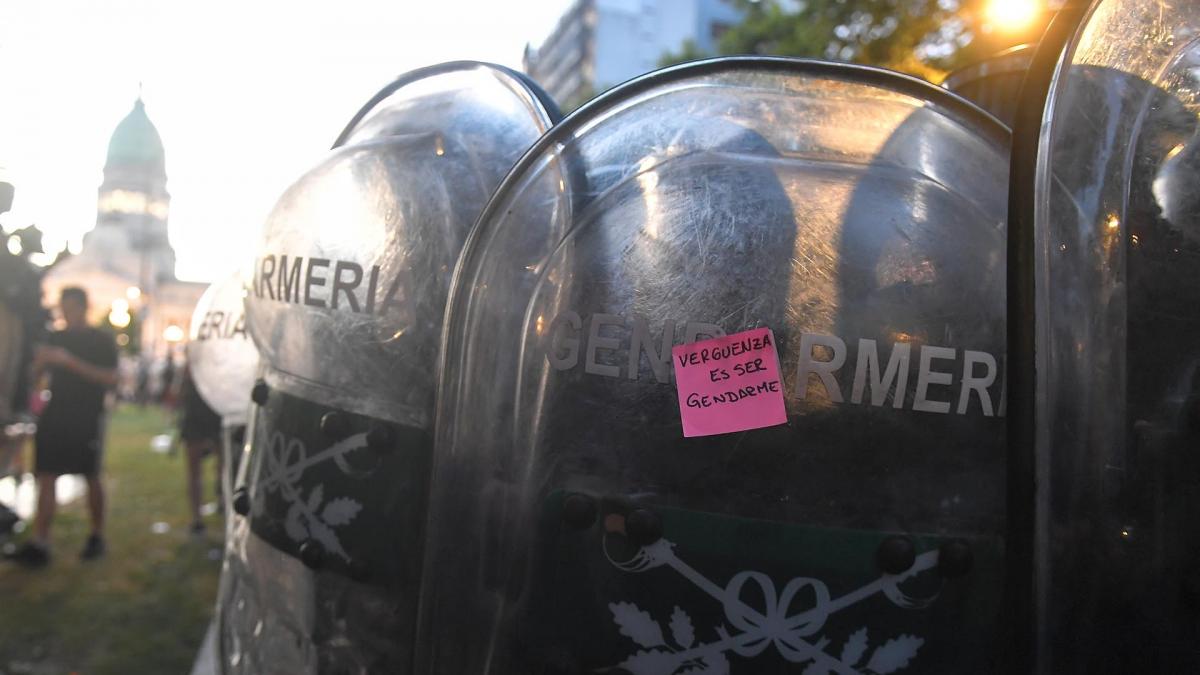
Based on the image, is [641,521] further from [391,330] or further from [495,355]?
[391,330]

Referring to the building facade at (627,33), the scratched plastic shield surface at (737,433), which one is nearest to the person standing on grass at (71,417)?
the scratched plastic shield surface at (737,433)

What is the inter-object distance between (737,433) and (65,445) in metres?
5.85

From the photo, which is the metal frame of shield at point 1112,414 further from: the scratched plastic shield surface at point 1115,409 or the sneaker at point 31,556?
the sneaker at point 31,556

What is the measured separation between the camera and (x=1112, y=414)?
4.50 ft

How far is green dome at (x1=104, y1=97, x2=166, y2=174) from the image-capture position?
268ft

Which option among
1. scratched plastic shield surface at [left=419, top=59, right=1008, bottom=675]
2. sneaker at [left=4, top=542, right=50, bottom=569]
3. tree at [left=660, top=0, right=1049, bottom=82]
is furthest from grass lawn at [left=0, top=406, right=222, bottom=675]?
tree at [left=660, top=0, right=1049, bottom=82]

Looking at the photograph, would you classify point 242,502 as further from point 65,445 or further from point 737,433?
point 65,445

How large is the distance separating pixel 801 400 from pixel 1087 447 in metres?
0.41

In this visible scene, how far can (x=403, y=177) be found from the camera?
6.36ft

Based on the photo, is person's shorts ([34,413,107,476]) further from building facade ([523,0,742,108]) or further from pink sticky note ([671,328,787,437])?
building facade ([523,0,742,108])

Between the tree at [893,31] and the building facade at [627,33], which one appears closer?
the tree at [893,31]

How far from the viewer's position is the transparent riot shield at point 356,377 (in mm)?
1754

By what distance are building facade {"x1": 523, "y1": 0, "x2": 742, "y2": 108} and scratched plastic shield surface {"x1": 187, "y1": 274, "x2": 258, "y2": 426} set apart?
31652 millimetres

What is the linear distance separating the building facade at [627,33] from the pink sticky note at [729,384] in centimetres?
3368
